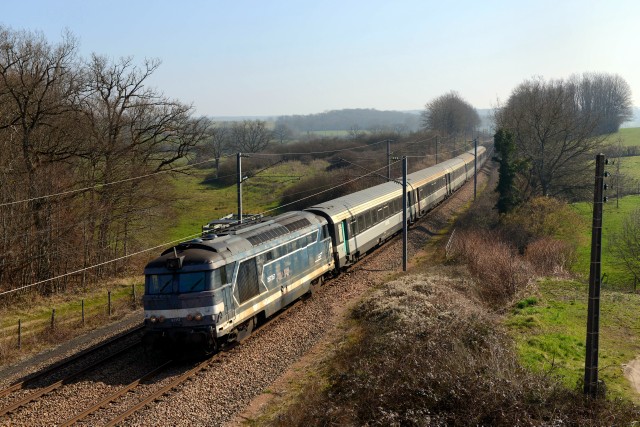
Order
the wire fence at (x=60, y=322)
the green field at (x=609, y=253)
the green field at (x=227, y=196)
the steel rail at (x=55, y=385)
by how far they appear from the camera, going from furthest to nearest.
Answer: the green field at (x=227, y=196), the green field at (x=609, y=253), the wire fence at (x=60, y=322), the steel rail at (x=55, y=385)

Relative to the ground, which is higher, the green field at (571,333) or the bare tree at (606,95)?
the bare tree at (606,95)

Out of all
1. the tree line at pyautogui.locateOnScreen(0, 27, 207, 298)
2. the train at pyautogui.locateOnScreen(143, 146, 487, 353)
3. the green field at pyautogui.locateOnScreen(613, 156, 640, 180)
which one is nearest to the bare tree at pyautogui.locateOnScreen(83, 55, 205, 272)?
the tree line at pyautogui.locateOnScreen(0, 27, 207, 298)

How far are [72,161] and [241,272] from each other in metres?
18.5

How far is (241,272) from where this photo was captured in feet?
55.6

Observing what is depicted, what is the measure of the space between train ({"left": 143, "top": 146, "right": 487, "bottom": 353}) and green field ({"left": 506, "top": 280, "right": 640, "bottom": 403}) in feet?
25.1

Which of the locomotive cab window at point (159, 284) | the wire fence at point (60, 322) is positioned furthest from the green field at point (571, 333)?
the wire fence at point (60, 322)

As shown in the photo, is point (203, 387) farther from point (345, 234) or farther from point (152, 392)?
point (345, 234)

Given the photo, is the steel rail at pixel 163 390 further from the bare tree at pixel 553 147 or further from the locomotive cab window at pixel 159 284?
the bare tree at pixel 553 147

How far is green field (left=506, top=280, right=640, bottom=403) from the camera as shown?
14.2m

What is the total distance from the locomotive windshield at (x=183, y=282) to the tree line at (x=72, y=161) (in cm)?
1129

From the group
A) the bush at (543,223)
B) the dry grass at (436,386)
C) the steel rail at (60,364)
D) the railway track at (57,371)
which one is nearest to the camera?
the dry grass at (436,386)

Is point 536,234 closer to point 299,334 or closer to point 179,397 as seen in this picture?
point 299,334

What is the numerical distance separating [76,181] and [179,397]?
20.3 metres

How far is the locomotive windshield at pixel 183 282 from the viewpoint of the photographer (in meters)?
15.4
